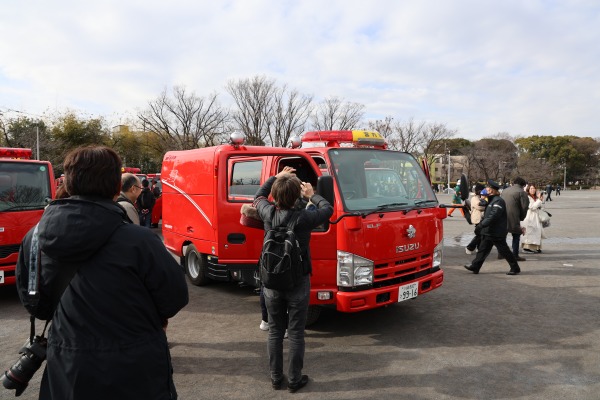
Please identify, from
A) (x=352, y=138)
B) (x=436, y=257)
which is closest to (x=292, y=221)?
(x=436, y=257)

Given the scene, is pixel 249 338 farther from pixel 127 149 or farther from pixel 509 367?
pixel 127 149

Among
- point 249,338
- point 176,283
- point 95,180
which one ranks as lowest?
point 249,338

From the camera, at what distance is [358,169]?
518 centimetres

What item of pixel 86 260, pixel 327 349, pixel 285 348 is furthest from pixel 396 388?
pixel 86 260

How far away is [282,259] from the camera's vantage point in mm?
3416

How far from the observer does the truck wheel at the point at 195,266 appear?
677 cm

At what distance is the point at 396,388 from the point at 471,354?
122 centimetres

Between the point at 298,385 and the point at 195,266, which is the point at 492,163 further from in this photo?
the point at 298,385

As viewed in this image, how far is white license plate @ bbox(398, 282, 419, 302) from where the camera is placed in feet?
15.9

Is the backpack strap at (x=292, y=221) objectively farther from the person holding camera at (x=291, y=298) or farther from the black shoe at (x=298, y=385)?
the black shoe at (x=298, y=385)

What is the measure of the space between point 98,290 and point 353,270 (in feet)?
10.1

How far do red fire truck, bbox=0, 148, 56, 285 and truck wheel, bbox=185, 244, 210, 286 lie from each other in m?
2.29

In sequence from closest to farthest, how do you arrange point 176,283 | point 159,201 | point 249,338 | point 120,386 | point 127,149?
point 120,386 → point 176,283 → point 249,338 → point 159,201 → point 127,149

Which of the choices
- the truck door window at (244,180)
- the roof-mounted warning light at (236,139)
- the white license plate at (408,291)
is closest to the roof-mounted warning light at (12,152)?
the truck door window at (244,180)
